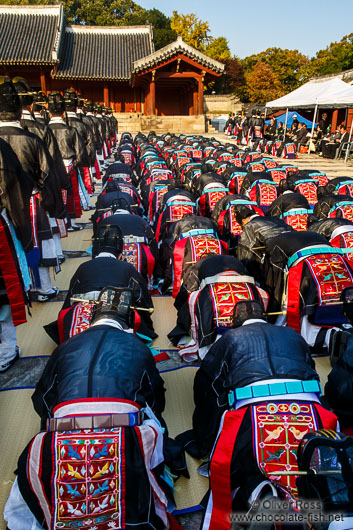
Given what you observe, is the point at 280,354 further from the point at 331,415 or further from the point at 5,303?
the point at 5,303

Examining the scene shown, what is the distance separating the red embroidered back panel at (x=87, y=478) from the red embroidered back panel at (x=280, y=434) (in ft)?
2.30

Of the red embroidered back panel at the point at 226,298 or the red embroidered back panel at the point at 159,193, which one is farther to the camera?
the red embroidered back panel at the point at 159,193

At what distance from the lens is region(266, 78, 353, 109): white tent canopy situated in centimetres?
1403

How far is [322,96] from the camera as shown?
53.2 feet

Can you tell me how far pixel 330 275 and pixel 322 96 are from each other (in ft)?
49.9

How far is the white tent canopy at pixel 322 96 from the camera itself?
1403 centimetres

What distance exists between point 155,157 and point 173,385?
8149mm

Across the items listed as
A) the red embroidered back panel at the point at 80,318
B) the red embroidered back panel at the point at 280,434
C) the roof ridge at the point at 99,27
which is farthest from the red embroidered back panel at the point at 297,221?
the roof ridge at the point at 99,27

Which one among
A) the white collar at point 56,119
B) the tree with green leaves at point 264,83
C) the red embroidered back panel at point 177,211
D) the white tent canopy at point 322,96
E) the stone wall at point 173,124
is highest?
the tree with green leaves at point 264,83

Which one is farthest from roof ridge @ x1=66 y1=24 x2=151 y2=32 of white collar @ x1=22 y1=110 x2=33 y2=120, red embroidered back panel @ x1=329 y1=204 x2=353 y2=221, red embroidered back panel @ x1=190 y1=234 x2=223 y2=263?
red embroidered back panel @ x1=190 y1=234 x2=223 y2=263

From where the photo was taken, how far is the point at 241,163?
10.3m

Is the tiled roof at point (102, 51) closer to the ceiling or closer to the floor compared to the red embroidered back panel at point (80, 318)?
closer to the ceiling

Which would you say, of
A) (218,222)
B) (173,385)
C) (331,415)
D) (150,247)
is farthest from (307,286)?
(218,222)

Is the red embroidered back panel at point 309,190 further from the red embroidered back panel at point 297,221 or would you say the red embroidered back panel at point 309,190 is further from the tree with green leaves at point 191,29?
the tree with green leaves at point 191,29
